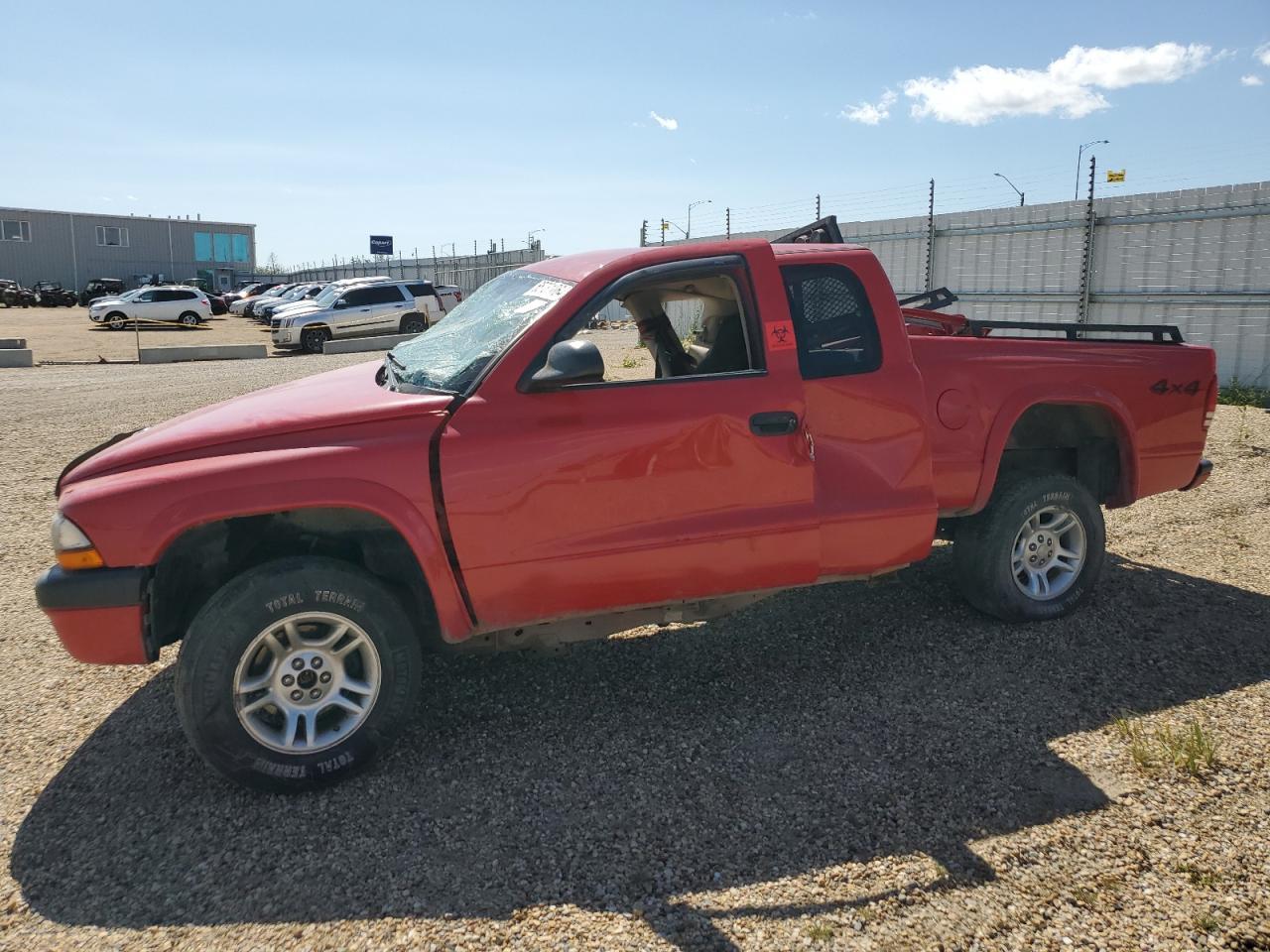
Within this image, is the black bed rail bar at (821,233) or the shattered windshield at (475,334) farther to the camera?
the black bed rail bar at (821,233)

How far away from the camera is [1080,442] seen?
4984mm

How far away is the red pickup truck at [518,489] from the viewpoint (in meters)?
3.22

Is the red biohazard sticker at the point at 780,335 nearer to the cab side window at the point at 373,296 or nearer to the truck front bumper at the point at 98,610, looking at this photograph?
the truck front bumper at the point at 98,610

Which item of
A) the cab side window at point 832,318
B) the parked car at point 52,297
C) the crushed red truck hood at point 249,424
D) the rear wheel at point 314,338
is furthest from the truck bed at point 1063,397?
the parked car at point 52,297

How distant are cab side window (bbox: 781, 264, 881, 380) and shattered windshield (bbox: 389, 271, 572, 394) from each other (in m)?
1.03

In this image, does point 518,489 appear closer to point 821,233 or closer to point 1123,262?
point 821,233

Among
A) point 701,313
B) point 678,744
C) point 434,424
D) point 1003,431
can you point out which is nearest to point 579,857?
point 678,744

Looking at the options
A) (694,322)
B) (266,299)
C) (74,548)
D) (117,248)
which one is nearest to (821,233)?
(694,322)

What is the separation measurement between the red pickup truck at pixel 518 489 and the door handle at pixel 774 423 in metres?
0.01

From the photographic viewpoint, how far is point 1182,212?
12.1 metres

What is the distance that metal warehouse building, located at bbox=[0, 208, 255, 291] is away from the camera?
200 feet

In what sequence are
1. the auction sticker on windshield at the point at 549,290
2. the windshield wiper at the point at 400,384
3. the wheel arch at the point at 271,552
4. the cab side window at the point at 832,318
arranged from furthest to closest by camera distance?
the cab side window at the point at 832,318 → the auction sticker on windshield at the point at 549,290 → the windshield wiper at the point at 400,384 → the wheel arch at the point at 271,552

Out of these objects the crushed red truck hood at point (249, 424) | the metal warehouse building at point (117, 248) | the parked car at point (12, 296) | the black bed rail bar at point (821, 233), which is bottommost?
the crushed red truck hood at point (249, 424)

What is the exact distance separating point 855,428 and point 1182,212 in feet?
35.3
